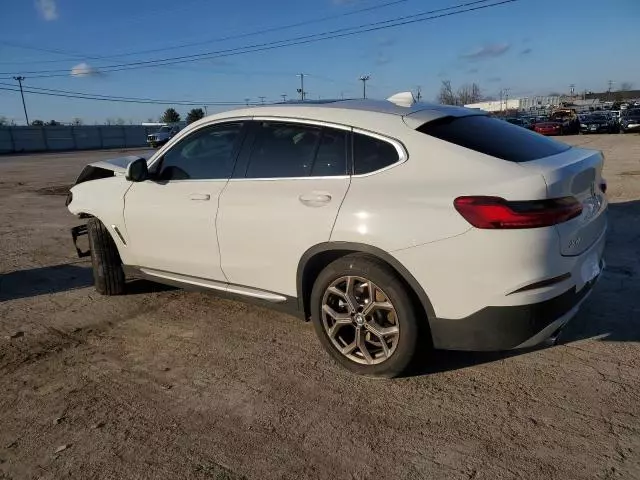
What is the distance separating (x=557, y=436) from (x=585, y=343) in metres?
1.20

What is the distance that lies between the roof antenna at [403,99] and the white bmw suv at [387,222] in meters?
0.03

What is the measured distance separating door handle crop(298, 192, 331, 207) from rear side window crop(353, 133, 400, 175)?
242mm

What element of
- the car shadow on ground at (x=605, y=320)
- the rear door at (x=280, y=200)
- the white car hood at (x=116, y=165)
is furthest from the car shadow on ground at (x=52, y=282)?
the car shadow on ground at (x=605, y=320)

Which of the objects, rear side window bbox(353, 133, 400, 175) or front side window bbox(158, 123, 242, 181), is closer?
rear side window bbox(353, 133, 400, 175)

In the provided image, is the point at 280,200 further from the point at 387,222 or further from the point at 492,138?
the point at 492,138

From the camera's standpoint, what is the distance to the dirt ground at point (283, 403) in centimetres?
250

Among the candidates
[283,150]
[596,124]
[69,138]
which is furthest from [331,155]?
[69,138]

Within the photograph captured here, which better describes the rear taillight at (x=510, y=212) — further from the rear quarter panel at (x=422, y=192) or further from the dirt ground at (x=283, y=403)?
the dirt ground at (x=283, y=403)

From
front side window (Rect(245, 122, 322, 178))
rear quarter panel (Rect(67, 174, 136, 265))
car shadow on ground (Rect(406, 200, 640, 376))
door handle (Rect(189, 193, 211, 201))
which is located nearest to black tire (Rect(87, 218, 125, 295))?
rear quarter panel (Rect(67, 174, 136, 265))

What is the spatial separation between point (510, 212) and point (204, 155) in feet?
7.99

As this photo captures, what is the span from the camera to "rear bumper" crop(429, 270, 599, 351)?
8.98 ft

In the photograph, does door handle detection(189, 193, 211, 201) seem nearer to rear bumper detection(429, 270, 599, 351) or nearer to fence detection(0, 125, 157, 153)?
rear bumper detection(429, 270, 599, 351)

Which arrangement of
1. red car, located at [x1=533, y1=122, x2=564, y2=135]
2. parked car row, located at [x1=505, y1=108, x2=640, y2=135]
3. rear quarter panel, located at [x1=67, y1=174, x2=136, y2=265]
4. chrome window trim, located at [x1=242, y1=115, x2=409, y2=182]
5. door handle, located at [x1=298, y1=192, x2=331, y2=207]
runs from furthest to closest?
red car, located at [x1=533, y1=122, x2=564, y2=135], parked car row, located at [x1=505, y1=108, x2=640, y2=135], rear quarter panel, located at [x1=67, y1=174, x2=136, y2=265], door handle, located at [x1=298, y1=192, x2=331, y2=207], chrome window trim, located at [x1=242, y1=115, x2=409, y2=182]

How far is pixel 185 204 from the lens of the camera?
4.00 metres
